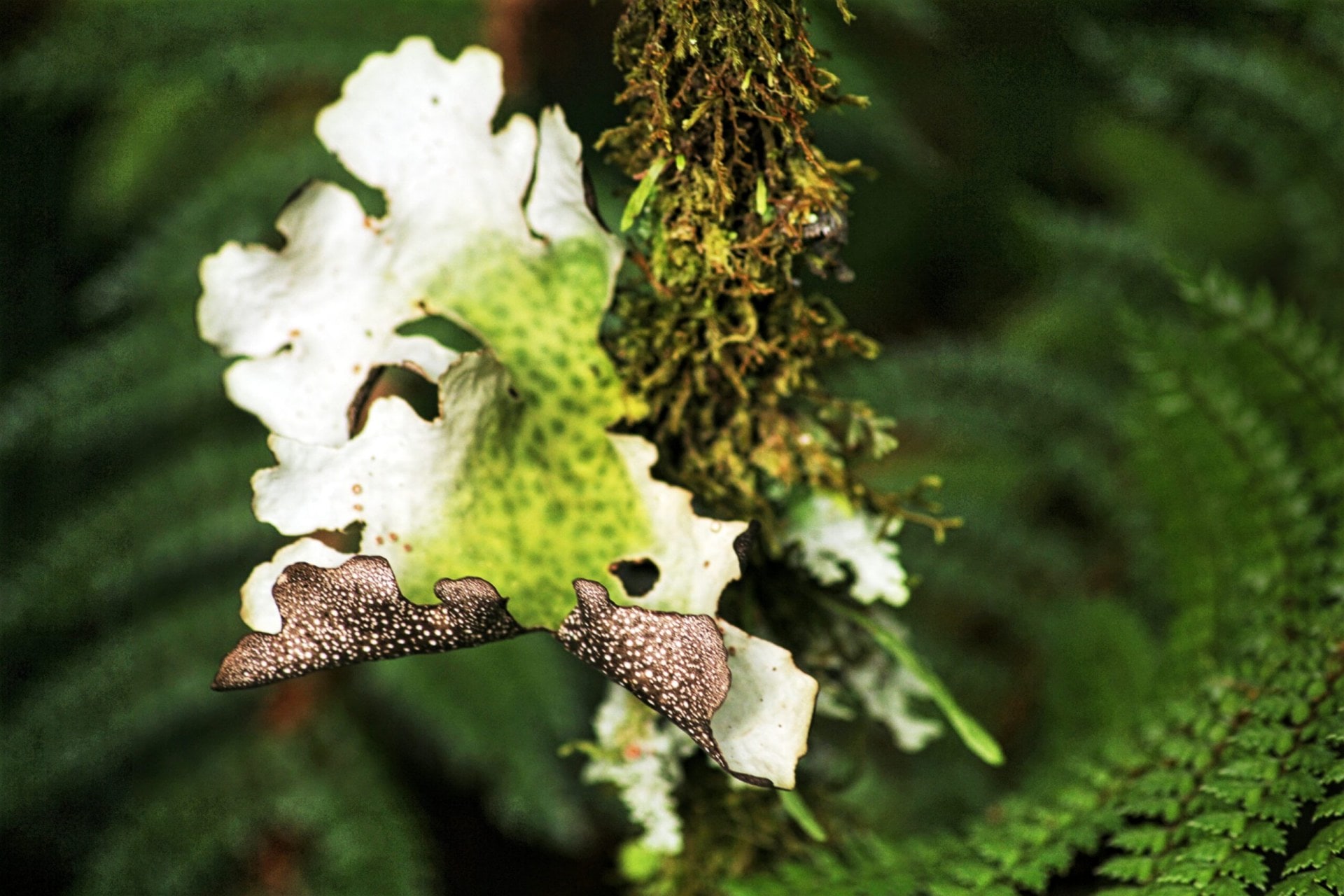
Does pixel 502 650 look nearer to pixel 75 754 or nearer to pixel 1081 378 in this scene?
pixel 75 754

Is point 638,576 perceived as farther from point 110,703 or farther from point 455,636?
point 110,703

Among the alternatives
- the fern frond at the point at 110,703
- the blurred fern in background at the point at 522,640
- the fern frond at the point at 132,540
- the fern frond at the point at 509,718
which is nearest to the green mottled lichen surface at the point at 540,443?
the blurred fern in background at the point at 522,640

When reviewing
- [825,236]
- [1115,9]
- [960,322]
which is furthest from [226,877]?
[1115,9]

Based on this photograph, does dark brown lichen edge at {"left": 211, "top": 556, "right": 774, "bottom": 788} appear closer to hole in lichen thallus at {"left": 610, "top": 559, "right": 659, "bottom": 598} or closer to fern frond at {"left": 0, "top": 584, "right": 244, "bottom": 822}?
hole in lichen thallus at {"left": 610, "top": 559, "right": 659, "bottom": 598}

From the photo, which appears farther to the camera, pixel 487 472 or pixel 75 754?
pixel 75 754

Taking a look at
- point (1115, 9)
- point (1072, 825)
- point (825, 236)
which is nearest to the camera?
point (825, 236)

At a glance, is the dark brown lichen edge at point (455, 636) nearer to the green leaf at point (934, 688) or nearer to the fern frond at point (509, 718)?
the green leaf at point (934, 688)

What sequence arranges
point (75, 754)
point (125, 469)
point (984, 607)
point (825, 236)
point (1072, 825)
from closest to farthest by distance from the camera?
1. point (825, 236)
2. point (1072, 825)
3. point (75, 754)
4. point (984, 607)
5. point (125, 469)
